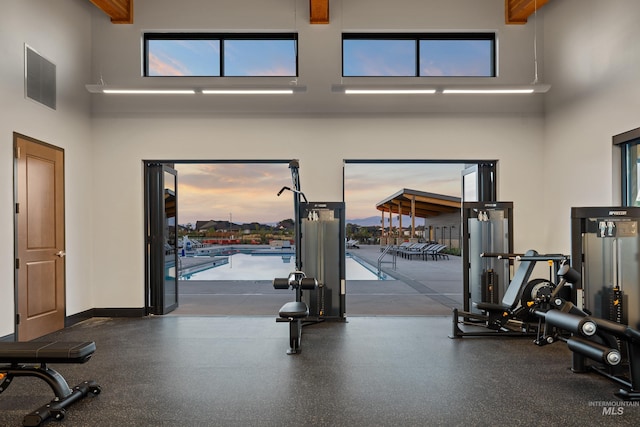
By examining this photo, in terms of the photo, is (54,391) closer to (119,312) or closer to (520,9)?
(119,312)

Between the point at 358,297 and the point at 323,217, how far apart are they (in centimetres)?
230

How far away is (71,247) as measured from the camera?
5.22 metres

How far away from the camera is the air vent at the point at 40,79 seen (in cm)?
446

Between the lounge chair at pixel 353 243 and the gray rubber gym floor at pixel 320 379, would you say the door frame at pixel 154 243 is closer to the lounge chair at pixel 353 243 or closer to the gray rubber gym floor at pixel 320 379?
the gray rubber gym floor at pixel 320 379

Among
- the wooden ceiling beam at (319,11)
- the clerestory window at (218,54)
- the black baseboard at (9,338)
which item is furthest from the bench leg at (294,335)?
the wooden ceiling beam at (319,11)

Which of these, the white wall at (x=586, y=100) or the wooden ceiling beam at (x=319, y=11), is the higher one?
the wooden ceiling beam at (x=319, y=11)

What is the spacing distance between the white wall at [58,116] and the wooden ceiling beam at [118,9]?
0.37 metres

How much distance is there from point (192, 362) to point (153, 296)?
7.58ft

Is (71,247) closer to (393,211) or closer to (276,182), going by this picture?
(276,182)

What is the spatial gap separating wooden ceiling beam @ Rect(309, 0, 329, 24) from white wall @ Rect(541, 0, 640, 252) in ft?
9.79

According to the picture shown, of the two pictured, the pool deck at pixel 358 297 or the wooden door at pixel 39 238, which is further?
the pool deck at pixel 358 297

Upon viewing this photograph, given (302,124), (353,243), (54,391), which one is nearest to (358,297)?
(302,124)

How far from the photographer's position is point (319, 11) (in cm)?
538

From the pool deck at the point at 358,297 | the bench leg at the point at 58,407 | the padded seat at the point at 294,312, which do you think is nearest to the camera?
the bench leg at the point at 58,407
